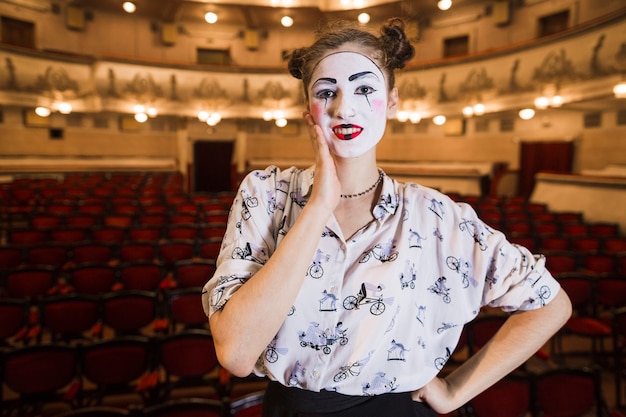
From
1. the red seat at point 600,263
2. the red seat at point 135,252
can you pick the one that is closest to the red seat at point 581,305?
the red seat at point 600,263

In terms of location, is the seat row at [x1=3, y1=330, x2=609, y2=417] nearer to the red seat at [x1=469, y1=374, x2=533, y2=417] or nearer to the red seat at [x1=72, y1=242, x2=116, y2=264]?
the red seat at [x1=469, y1=374, x2=533, y2=417]

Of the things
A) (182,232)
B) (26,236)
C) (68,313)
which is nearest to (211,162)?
(182,232)

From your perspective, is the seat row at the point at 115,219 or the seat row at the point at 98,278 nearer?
the seat row at the point at 98,278

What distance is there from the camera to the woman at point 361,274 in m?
1.04

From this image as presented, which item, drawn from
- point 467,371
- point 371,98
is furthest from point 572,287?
point 371,98

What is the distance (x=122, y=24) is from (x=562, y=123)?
62.9ft

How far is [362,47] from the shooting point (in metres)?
1.22

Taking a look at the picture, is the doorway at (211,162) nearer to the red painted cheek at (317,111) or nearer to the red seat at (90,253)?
the red seat at (90,253)

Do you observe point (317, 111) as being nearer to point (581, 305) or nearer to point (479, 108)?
point (581, 305)

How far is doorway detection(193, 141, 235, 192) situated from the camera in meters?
19.7

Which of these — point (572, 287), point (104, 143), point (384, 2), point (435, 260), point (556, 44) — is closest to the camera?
point (435, 260)

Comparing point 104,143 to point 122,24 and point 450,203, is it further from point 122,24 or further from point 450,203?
point 450,203

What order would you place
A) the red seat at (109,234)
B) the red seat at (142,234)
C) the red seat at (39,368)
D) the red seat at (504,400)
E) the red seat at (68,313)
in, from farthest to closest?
1. the red seat at (142,234)
2. the red seat at (109,234)
3. the red seat at (68,313)
4. the red seat at (39,368)
5. the red seat at (504,400)

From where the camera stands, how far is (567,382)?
9.71 ft
